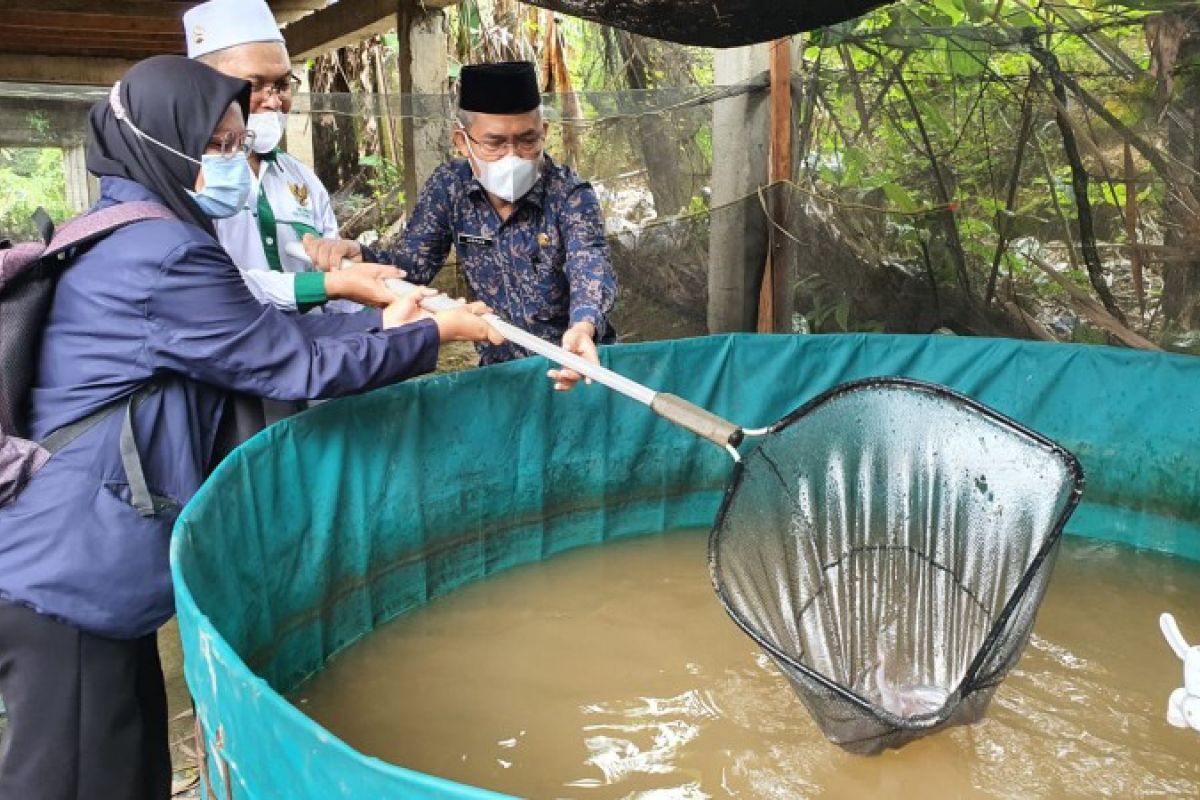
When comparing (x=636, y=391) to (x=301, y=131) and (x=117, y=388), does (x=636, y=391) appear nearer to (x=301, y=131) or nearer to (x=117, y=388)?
(x=117, y=388)

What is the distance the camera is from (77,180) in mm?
5676

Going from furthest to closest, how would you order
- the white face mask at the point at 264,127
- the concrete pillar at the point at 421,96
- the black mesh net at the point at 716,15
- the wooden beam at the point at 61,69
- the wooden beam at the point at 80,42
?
the wooden beam at the point at 61,69
the wooden beam at the point at 80,42
the concrete pillar at the point at 421,96
the black mesh net at the point at 716,15
the white face mask at the point at 264,127

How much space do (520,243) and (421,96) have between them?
210 centimetres

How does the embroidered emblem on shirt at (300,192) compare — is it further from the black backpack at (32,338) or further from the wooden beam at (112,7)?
the wooden beam at (112,7)

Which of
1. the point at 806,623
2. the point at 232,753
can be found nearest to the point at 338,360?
the point at 232,753

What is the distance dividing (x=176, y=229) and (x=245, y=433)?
23.2 inches

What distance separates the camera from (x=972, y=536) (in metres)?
2.74

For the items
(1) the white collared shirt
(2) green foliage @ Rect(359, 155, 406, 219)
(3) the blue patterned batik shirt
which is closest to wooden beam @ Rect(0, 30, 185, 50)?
(2) green foliage @ Rect(359, 155, 406, 219)

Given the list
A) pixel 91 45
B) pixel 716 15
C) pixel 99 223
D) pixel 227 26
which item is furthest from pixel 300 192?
pixel 91 45

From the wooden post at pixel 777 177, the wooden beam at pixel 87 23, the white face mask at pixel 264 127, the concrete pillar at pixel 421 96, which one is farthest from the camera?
the wooden beam at pixel 87 23

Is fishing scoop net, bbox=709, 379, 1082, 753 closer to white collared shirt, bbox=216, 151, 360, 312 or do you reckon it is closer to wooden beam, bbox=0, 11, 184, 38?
white collared shirt, bbox=216, 151, 360, 312

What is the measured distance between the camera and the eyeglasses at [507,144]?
302cm

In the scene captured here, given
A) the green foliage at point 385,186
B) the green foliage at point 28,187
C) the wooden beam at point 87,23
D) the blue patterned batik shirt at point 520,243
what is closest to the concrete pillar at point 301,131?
the green foliage at point 385,186

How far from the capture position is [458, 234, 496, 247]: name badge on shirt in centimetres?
325
